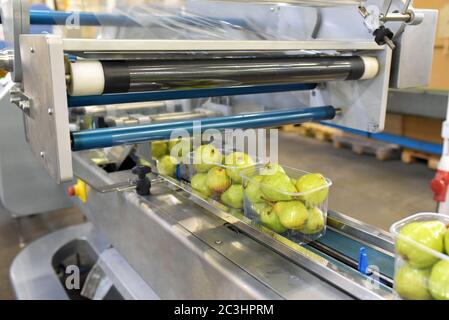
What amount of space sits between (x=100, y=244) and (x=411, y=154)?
10.7 ft

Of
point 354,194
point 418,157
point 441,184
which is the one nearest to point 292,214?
point 441,184

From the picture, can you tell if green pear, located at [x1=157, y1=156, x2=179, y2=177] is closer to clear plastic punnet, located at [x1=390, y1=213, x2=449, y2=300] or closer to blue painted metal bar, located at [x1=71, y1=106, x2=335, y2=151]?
blue painted metal bar, located at [x1=71, y1=106, x2=335, y2=151]

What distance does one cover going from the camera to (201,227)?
2.87 feet

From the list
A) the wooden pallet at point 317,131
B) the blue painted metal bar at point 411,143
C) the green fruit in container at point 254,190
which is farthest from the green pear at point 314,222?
the wooden pallet at point 317,131

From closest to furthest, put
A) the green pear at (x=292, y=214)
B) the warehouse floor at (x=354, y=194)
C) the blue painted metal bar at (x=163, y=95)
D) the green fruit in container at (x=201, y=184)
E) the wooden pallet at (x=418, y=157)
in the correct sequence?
the green pear at (x=292, y=214) < the blue painted metal bar at (x=163, y=95) < the green fruit in container at (x=201, y=184) < the warehouse floor at (x=354, y=194) < the wooden pallet at (x=418, y=157)

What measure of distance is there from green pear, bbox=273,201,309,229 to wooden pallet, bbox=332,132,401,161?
357cm

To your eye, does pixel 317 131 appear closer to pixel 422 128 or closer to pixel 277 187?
pixel 422 128

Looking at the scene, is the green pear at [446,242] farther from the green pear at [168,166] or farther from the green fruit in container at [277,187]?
the green pear at [168,166]

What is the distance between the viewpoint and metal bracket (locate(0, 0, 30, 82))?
2.64 feet

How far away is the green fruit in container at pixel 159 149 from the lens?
4.08ft

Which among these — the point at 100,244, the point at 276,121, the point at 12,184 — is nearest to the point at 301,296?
the point at 276,121

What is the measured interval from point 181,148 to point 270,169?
1.17 feet

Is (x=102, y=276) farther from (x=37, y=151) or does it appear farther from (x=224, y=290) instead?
(x=224, y=290)

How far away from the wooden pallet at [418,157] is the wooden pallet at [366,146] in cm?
13
